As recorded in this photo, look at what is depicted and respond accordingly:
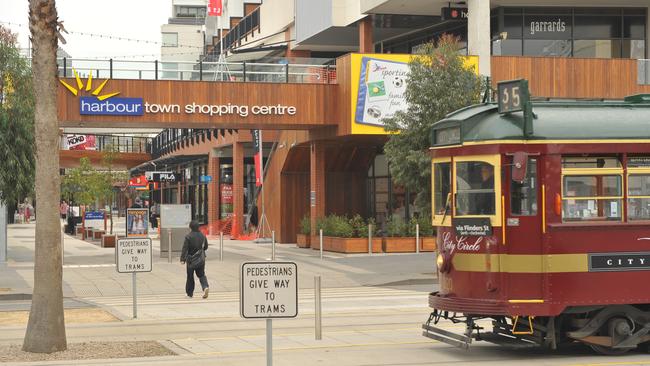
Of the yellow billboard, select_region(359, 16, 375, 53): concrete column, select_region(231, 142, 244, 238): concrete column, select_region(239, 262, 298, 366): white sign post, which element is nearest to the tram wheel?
select_region(239, 262, 298, 366): white sign post

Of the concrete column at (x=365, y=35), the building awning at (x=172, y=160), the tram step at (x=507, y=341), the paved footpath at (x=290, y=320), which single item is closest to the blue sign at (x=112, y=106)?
the paved footpath at (x=290, y=320)

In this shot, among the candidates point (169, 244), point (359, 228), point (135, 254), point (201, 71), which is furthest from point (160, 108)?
point (135, 254)

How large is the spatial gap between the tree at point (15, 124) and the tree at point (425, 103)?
9908mm

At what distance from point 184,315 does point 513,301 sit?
835 centimetres

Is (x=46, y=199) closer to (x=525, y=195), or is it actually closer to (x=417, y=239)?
(x=525, y=195)

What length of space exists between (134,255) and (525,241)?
27.8ft

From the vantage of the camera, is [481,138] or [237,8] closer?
[481,138]

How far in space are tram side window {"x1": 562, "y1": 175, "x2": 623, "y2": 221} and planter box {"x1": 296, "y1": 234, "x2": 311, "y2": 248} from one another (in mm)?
28264

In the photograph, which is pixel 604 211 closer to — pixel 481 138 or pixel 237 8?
pixel 481 138

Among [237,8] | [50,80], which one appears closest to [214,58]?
[237,8]

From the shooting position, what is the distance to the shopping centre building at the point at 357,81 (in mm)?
36219

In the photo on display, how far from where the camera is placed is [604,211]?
12703 mm

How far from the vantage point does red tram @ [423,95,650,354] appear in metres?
12.5

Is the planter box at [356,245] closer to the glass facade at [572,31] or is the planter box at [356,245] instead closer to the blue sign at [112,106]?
the blue sign at [112,106]
